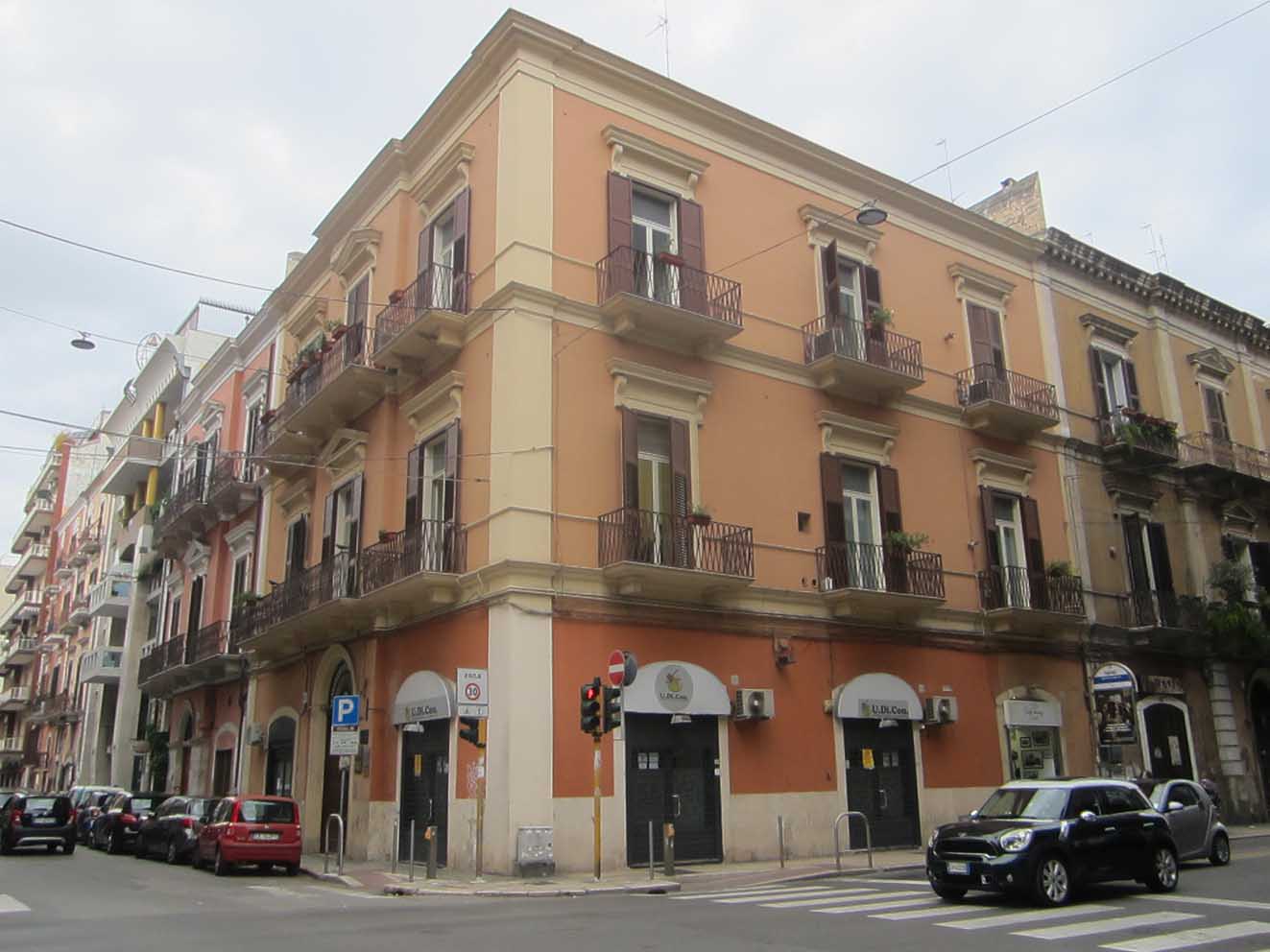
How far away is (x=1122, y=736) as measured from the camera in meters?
21.3

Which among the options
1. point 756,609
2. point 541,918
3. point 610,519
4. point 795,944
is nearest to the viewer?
point 795,944

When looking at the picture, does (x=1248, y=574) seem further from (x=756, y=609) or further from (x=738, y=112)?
(x=738, y=112)

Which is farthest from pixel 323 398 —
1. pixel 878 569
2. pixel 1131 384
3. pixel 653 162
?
pixel 1131 384

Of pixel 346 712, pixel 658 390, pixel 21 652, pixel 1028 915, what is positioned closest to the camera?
pixel 1028 915

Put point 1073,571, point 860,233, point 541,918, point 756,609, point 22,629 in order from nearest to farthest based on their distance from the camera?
1. point 541,918
2. point 756,609
3. point 860,233
4. point 1073,571
5. point 22,629

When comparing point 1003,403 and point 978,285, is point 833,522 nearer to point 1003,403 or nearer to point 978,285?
point 1003,403

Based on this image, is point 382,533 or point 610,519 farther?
point 382,533

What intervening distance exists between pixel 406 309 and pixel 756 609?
28.7ft

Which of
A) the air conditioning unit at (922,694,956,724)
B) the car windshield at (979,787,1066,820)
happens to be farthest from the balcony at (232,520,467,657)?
the air conditioning unit at (922,694,956,724)

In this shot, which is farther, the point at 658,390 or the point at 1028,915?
the point at 658,390

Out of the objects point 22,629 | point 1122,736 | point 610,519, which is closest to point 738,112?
point 610,519

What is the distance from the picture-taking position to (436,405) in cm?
1997

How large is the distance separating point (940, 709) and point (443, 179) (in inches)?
561

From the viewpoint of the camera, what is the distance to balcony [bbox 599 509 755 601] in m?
17.4
